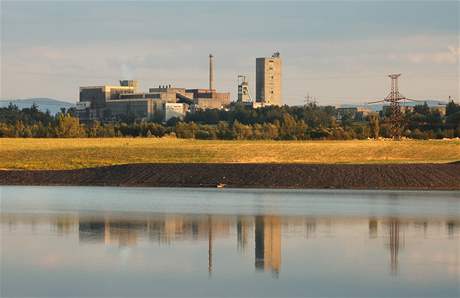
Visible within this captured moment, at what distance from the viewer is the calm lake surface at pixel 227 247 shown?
20.7 m

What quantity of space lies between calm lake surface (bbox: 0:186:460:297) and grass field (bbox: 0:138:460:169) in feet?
84.7

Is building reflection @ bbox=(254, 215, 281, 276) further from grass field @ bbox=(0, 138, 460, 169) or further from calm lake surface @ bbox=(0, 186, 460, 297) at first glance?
grass field @ bbox=(0, 138, 460, 169)

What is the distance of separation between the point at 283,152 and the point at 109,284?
59423 mm

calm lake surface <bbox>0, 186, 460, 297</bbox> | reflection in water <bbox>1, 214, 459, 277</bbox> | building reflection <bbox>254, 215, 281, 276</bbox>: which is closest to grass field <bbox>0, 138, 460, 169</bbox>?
calm lake surface <bbox>0, 186, 460, 297</bbox>

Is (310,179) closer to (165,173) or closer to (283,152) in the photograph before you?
(165,173)

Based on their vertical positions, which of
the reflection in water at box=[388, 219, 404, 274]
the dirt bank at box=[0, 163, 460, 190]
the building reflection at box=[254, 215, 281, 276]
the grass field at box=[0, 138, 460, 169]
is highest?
the grass field at box=[0, 138, 460, 169]

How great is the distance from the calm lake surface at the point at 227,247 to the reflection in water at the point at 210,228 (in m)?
0.04

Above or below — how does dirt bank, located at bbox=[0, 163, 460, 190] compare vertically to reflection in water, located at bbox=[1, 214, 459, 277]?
above

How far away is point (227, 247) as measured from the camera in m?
27.3

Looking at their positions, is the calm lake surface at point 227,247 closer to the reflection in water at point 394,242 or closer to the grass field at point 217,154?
the reflection in water at point 394,242

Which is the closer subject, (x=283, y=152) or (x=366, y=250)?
(x=366, y=250)

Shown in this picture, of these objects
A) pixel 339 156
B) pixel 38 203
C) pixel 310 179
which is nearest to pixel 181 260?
pixel 38 203

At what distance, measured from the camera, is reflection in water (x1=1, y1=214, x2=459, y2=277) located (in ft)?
91.0

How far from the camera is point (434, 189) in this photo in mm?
→ 57062
